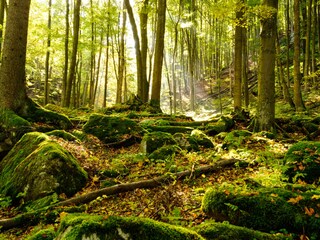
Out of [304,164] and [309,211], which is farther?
[304,164]

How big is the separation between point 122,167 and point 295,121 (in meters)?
7.41

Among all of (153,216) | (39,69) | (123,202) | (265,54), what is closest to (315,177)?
(153,216)

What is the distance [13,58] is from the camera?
28.0ft

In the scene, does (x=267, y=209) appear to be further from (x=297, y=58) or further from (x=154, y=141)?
(x=297, y=58)

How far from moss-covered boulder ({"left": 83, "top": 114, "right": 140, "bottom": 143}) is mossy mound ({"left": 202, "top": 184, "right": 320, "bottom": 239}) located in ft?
19.1

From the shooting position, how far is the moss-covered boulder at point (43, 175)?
5.35m

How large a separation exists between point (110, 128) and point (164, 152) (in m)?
2.92

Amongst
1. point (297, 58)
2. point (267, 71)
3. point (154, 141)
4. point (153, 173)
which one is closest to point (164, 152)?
point (154, 141)

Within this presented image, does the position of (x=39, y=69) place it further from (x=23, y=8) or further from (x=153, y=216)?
(x=153, y=216)

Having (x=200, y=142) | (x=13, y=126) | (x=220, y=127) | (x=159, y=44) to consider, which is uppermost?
(x=159, y=44)

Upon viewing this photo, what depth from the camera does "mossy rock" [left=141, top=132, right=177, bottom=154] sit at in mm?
7894

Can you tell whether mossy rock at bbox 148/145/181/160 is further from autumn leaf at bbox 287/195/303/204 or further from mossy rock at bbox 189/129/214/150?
autumn leaf at bbox 287/195/303/204

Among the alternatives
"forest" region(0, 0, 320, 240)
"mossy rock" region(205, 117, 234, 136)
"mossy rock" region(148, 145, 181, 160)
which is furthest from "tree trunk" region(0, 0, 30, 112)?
"mossy rock" region(205, 117, 234, 136)

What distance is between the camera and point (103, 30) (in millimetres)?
24016
